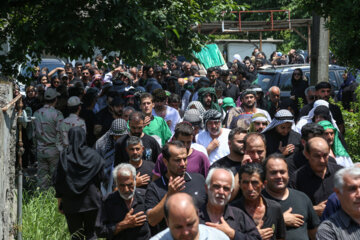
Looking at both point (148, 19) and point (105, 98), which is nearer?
point (148, 19)

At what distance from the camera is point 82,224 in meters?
7.74

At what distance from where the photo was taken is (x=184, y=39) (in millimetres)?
10422

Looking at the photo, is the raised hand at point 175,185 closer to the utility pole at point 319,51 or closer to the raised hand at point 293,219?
the raised hand at point 293,219

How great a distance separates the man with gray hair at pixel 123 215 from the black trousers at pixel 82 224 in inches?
49.9

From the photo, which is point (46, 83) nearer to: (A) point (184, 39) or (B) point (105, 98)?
(B) point (105, 98)

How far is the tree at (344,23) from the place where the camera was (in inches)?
379

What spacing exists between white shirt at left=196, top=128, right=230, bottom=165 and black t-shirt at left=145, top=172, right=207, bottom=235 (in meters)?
1.99

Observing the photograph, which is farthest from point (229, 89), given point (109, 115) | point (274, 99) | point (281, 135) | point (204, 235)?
point (204, 235)

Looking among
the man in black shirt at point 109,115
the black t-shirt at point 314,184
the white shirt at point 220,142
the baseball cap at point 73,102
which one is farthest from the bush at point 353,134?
the baseball cap at point 73,102

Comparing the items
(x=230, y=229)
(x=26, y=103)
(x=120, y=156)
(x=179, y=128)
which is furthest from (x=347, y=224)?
(x=26, y=103)

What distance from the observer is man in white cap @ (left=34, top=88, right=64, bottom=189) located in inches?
426

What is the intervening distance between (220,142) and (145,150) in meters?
1.05

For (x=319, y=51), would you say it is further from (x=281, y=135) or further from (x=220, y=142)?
(x=220, y=142)

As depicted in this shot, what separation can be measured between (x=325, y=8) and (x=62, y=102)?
548cm
